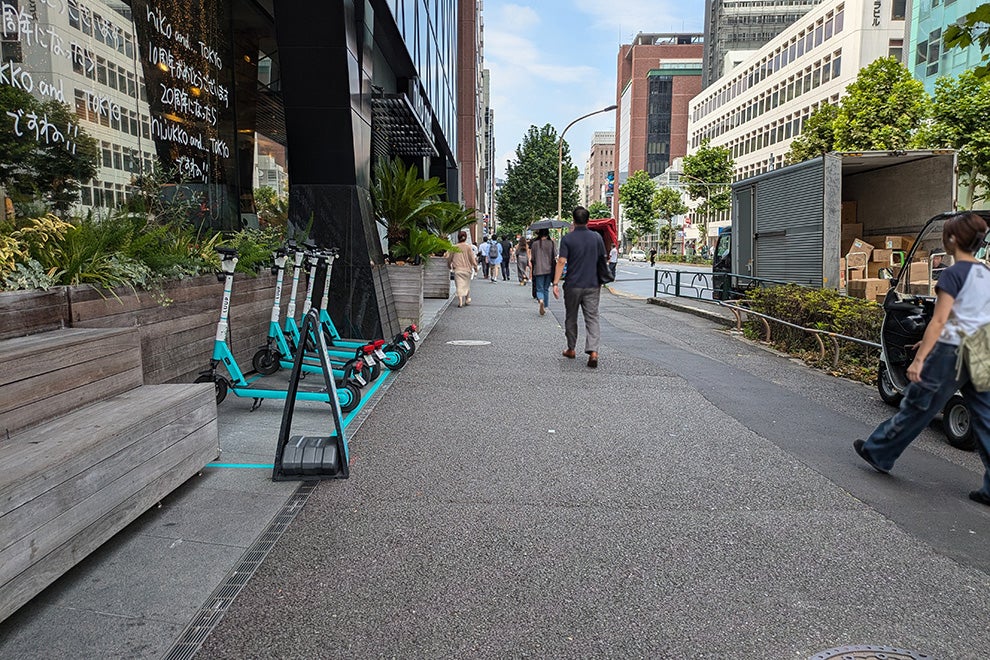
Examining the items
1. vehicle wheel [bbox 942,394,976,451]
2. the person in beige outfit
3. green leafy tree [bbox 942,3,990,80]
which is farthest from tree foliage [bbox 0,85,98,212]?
the person in beige outfit

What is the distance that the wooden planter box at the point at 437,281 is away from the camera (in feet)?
67.1

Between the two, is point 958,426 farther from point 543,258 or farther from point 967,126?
point 967,126

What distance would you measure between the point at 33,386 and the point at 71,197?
3424 mm

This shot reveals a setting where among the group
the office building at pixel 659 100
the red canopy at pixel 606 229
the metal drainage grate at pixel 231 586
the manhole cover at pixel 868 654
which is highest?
the office building at pixel 659 100

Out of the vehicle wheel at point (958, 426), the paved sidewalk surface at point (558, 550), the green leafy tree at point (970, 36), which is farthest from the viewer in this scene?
the vehicle wheel at point (958, 426)

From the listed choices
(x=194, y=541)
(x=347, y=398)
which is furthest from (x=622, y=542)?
(x=347, y=398)

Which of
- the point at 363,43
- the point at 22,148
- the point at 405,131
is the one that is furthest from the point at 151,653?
the point at 405,131

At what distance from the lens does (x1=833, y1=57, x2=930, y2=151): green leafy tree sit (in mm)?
30953

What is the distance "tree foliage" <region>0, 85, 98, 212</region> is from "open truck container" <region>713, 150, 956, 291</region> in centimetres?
1113

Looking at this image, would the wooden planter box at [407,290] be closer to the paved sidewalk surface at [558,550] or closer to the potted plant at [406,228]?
the potted plant at [406,228]

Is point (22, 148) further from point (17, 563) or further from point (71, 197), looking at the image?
point (17, 563)

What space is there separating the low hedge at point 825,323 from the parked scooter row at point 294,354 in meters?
5.96

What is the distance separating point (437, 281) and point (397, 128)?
15.5 ft

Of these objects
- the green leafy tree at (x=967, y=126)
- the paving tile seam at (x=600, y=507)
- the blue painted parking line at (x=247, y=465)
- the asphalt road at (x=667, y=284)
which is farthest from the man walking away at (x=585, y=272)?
Result: the green leafy tree at (x=967, y=126)
